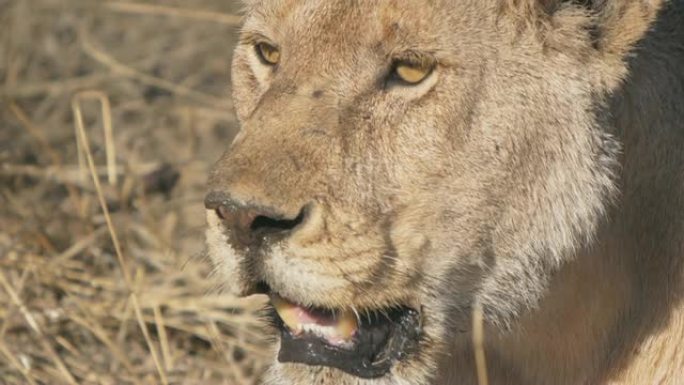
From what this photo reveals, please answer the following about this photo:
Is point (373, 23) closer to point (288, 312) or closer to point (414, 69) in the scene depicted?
point (414, 69)

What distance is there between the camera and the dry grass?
478cm

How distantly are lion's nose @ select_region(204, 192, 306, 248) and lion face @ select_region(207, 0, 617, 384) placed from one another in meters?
0.10

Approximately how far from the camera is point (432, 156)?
3139 mm

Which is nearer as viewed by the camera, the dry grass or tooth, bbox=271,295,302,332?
tooth, bbox=271,295,302,332

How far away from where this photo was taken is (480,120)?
317 centimetres

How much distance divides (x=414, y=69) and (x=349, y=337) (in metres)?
0.59

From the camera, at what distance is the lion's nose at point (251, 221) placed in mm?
2910

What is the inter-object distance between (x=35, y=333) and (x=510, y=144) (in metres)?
2.18

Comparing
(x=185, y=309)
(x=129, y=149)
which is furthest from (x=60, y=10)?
(x=185, y=309)

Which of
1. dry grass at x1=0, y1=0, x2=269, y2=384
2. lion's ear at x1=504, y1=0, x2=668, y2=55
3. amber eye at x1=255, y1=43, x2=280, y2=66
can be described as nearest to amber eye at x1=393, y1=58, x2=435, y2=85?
Result: lion's ear at x1=504, y1=0, x2=668, y2=55

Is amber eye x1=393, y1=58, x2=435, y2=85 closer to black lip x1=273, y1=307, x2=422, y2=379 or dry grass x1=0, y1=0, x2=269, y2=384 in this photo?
black lip x1=273, y1=307, x2=422, y2=379

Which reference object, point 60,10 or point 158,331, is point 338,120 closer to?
point 158,331

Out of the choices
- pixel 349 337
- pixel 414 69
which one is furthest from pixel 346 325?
pixel 414 69

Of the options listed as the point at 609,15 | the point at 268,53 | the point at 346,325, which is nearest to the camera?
the point at 346,325
